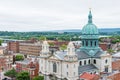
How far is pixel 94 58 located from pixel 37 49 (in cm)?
7531

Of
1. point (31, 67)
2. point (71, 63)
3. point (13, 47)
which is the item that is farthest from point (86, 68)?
point (13, 47)

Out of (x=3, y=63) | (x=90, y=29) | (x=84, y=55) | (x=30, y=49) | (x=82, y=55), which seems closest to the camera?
(x=82, y=55)

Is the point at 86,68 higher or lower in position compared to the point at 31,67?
higher

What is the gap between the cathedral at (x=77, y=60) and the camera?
6250 centimetres

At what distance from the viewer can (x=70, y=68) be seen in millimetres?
62250

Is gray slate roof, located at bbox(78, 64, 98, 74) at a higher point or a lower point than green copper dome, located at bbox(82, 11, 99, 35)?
lower

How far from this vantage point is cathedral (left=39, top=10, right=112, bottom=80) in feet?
205

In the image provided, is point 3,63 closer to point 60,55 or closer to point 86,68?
point 60,55

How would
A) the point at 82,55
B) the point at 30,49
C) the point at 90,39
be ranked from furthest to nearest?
1. the point at 30,49
2. the point at 90,39
3. the point at 82,55

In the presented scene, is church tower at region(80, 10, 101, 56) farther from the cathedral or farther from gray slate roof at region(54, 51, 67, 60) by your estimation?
gray slate roof at region(54, 51, 67, 60)

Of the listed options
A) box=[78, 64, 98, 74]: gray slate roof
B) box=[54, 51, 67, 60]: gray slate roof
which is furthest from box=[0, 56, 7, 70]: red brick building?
box=[78, 64, 98, 74]: gray slate roof

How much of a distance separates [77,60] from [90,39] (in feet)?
28.9

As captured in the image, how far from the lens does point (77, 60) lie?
63.2 metres

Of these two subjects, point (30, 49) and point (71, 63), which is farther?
point (30, 49)
